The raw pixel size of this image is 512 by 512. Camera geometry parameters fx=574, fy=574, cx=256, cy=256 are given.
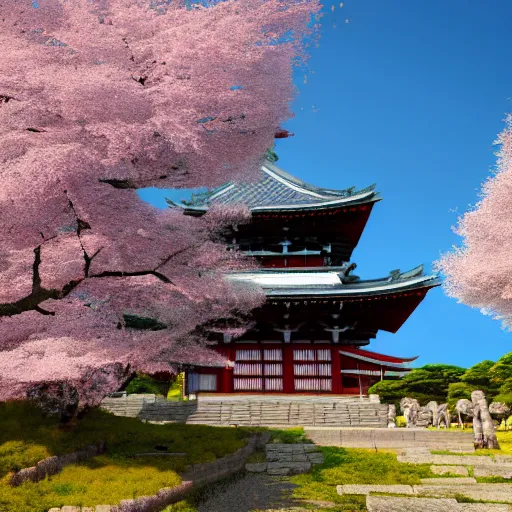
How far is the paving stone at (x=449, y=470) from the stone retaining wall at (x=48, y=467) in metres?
7.51

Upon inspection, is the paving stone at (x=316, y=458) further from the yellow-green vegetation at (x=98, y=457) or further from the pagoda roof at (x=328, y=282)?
the pagoda roof at (x=328, y=282)

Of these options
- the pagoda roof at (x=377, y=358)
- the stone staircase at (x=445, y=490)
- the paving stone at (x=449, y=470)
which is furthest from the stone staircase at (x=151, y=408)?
the paving stone at (x=449, y=470)

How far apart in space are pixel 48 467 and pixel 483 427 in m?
12.3

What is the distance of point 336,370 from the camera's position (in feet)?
79.2

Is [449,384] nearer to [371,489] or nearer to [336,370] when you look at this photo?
[336,370]

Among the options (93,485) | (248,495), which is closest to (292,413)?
A: (248,495)

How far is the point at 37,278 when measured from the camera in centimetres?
1016

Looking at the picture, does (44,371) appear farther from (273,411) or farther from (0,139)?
(273,411)

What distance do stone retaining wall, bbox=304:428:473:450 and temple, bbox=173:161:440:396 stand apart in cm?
657

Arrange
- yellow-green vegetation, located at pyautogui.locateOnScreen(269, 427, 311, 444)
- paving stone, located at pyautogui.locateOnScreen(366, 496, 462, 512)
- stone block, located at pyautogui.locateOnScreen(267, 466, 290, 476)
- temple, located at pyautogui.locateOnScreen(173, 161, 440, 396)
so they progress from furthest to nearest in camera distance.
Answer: temple, located at pyautogui.locateOnScreen(173, 161, 440, 396) < yellow-green vegetation, located at pyautogui.locateOnScreen(269, 427, 311, 444) < stone block, located at pyautogui.locateOnScreen(267, 466, 290, 476) < paving stone, located at pyautogui.locateOnScreen(366, 496, 462, 512)

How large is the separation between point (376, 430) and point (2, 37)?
14.0m

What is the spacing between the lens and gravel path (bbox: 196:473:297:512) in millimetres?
9883

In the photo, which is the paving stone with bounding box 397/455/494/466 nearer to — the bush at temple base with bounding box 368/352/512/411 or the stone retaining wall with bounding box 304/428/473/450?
the stone retaining wall with bounding box 304/428/473/450

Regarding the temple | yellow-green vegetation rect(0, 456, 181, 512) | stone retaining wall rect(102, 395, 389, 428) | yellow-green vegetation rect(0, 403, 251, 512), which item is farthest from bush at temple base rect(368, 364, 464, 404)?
yellow-green vegetation rect(0, 456, 181, 512)
